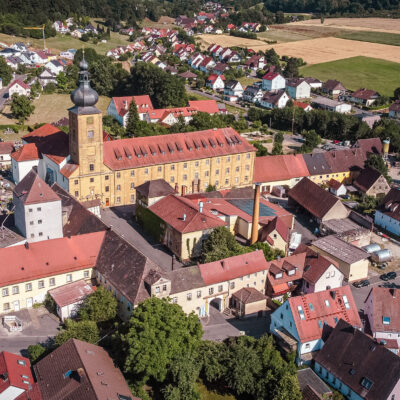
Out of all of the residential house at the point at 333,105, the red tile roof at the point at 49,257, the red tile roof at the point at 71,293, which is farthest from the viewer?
the residential house at the point at 333,105

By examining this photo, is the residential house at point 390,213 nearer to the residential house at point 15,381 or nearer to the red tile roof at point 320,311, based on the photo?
the red tile roof at point 320,311

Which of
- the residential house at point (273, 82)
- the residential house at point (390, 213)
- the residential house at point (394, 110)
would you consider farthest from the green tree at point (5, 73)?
the residential house at point (390, 213)

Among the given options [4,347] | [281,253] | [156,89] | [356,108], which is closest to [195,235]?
[281,253]

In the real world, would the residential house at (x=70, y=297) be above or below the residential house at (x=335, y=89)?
below

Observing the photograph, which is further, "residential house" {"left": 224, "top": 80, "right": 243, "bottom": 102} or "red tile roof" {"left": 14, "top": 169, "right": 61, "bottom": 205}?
"residential house" {"left": 224, "top": 80, "right": 243, "bottom": 102}

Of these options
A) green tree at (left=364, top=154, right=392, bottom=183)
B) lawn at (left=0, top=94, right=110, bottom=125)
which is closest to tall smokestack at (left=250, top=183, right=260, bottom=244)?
green tree at (left=364, top=154, right=392, bottom=183)

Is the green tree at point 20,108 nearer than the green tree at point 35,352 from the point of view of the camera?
No

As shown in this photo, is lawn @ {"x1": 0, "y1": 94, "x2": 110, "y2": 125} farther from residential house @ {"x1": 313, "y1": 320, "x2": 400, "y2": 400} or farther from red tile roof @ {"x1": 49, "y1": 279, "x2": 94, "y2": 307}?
residential house @ {"x1": 313, "y1": 320, "x2": 400, "y2": 400}
